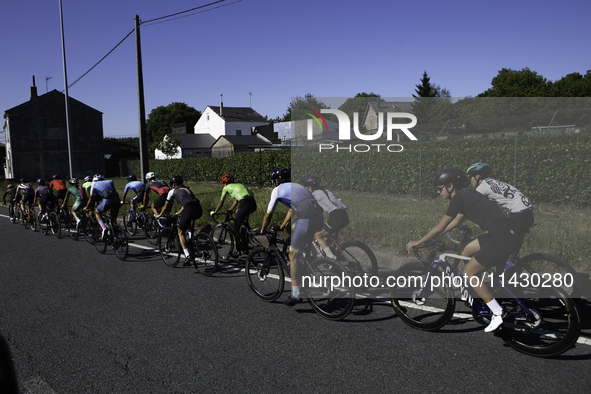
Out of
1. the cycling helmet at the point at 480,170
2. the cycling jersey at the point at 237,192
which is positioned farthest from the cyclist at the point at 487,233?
the cycling jersey at the point at 237,192

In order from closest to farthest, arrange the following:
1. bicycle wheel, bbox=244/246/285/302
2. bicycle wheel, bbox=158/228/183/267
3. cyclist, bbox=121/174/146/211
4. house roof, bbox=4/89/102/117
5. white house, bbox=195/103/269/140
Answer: bicycle wheel, bbox=244/246/285/302 → bicycle wheel, bbox=158/228/183/267 → cyclist, bbox=121/174/146/211 → house roof, bbox=4/89/102/117 → white house, bbox=195/103/269/140

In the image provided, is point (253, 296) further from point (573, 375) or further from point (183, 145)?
point (183, 145)

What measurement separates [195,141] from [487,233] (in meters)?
65.0

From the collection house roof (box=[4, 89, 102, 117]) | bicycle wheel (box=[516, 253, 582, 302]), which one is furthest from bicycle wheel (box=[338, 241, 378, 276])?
house roof (box=[4, 89, 102, 117])

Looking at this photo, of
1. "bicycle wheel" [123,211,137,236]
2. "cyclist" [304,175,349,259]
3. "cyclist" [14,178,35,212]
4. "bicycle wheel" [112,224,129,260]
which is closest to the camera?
"cyclist" [304,175,349,259]

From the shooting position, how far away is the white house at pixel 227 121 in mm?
71125

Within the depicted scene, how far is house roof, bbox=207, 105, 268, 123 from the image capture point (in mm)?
73037

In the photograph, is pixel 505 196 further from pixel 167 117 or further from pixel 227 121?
pixel 167 117

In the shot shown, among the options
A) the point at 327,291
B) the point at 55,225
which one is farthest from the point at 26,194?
the point at 327,291

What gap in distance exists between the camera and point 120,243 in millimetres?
8141

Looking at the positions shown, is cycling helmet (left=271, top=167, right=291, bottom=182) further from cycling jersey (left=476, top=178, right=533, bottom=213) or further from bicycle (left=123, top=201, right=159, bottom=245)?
bicycle (left=123, top=201, right=159, bottom=245)

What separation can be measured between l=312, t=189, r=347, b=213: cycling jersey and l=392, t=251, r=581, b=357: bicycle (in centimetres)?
202

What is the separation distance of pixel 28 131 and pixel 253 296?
46924 millimetres

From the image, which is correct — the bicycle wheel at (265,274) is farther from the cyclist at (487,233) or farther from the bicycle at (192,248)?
the cyclist at (487,233)
